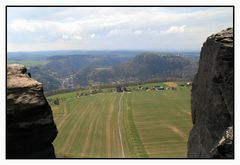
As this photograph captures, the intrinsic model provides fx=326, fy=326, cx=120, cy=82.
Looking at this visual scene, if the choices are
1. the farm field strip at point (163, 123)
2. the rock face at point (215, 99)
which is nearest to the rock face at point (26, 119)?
the rock face at point (215, 99)

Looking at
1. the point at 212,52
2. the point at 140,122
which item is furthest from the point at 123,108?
the point at 212,52

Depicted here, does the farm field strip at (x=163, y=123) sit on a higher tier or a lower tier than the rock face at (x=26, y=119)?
lower

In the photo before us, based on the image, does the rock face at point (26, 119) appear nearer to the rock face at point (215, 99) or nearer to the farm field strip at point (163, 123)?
the rock face at point (215, 99)

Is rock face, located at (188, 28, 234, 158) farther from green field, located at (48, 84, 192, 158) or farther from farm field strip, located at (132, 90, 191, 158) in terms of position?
farm field strip, located at (132, 90, 191, 158)

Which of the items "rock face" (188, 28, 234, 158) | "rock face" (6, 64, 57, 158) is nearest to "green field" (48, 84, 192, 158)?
"rock face" (188, 28, 234, 158)

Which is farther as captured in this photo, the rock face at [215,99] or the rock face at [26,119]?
the rock face at [215,99]

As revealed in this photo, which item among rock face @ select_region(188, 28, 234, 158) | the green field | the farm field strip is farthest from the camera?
the farm field strip

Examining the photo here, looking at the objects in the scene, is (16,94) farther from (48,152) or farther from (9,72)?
(48,152)
